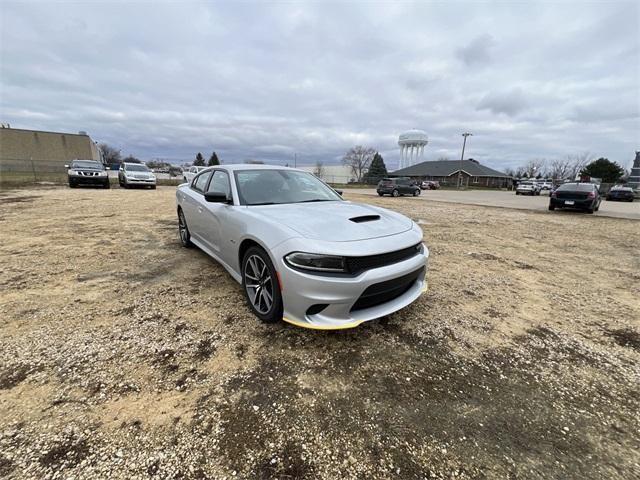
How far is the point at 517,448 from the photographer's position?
1.68 metres

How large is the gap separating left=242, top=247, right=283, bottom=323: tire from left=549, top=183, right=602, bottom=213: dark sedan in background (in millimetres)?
15211

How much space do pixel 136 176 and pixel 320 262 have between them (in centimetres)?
1953

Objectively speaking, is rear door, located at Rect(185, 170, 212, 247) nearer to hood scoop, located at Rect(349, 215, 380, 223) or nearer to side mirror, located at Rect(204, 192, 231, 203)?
side mirror, located at Rect(204, 192, 231, 203)

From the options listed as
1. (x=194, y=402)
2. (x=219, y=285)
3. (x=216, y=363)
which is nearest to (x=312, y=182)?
(x=219, y=285)

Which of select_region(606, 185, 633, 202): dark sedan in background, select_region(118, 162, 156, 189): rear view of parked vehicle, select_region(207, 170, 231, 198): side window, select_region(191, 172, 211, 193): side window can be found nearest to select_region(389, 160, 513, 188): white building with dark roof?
select_region(606, 185, 633, 202): dark sedan in background

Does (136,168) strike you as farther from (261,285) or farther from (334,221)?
(334,221)

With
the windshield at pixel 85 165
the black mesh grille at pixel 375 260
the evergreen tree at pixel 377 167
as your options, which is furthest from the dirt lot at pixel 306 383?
the evergreen tree at pixel 377 167

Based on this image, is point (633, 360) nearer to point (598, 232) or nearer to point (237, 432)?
point (237, 432)

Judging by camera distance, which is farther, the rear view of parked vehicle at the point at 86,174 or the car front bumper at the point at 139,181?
the car front bumper at the point at 139,181

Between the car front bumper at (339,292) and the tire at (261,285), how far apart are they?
0.13 m

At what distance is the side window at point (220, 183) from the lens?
12.1ft

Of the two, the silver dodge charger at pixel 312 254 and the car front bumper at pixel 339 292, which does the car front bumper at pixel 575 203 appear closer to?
the silver dodge charger at pixel 312 254

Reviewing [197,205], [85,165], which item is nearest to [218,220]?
[197,205]

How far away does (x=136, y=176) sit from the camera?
59.6 ft
